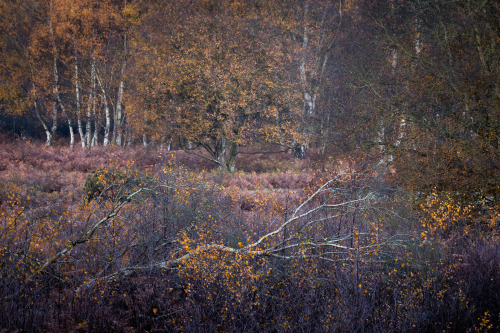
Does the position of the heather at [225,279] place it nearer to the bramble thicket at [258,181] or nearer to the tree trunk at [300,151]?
the bramble thicket at [258,181]

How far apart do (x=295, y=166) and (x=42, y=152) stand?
1332 cm

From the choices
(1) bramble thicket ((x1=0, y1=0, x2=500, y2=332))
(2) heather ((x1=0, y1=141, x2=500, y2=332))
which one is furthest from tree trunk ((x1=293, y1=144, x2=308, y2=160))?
(2) heather ((x1=0, y1=141, x2=500, y2=332))

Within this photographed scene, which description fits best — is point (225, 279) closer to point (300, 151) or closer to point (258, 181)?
point (258, 181)

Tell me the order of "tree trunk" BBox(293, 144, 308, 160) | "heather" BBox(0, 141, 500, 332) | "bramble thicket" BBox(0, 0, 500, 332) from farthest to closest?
"tree trunk" BBox(293, 144, 308, 160), "bramble thicket" BBox(0, 0, 500, 332), "heather" BBox(0, 141, 500, 332)

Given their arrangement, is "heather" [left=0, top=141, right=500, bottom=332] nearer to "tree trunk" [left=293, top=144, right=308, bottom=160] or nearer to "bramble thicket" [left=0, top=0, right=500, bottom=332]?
"bramble thicket" [left=0, top=0, right=500, bottom=332]

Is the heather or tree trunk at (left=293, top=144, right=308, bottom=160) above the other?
tree trunk at (left=293, top=144, right=308, bottom=160)

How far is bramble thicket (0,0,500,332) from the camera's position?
16.4 ft

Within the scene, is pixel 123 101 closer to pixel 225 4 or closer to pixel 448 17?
pixel 225 4

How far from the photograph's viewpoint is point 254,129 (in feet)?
61.8

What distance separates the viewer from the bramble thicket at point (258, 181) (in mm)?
4984

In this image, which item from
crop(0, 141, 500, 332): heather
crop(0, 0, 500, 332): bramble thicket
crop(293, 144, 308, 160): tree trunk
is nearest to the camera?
crop(0, 141, 500, 332): heather

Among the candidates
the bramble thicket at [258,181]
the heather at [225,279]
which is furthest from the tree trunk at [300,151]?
the heather at [225,279]

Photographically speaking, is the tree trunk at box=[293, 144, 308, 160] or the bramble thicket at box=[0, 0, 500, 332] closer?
the bramble thicket at box=[0, 0, 500, 332]

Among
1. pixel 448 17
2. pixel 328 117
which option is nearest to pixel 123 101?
pixel 328 117
